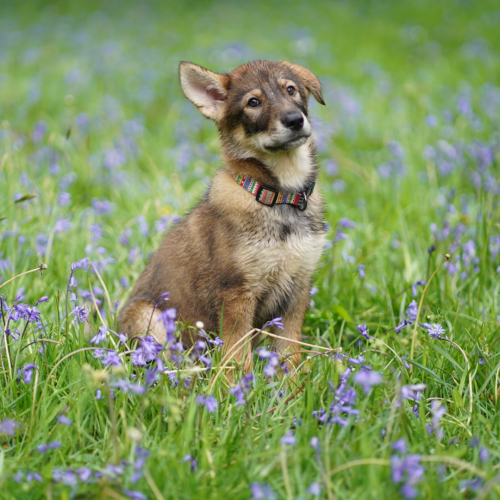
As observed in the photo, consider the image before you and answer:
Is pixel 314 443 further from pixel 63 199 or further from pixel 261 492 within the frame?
pixel 63 199

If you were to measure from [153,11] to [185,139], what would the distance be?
13.3 metres

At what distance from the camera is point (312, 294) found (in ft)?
11.6

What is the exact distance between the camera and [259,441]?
2.34 m

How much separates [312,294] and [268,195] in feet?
2.52

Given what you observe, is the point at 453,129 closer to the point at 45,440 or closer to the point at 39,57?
the point at 45,440

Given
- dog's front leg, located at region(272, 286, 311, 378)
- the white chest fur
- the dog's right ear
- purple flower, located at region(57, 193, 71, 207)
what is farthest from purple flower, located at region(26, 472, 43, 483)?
purple flower, located at region(57, 193, 71, 207)

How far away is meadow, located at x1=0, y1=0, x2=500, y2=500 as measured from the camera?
205cm

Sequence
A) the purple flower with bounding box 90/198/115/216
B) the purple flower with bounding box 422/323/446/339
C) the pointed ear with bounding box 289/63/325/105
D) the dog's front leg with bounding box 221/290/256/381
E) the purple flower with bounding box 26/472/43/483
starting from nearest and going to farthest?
the purple flower with bounding box 26/472/43/483, the purple flower with bounding box 422/323/446/339, the dog's front leg with bounding box 221/290/256/381, the pointed ear with bounding box 289/63/325/105, the purple flower with bounding box 90/198/115/216

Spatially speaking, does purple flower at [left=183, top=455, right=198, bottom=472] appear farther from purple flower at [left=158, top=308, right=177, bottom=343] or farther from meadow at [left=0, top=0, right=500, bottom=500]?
purple flower at [left=158, top=308, right=177, bottom=343]

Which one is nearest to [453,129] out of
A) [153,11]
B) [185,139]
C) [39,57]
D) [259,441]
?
[185,139]

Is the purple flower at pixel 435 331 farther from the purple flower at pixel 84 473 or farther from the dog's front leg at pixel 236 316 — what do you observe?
the purple flower at pixel 84 473

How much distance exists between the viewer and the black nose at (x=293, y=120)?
3047mm

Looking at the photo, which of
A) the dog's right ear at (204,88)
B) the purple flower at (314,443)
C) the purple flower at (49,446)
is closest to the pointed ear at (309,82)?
the dog's right ear at (204,88)

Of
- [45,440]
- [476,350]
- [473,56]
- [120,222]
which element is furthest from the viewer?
[473,56]
